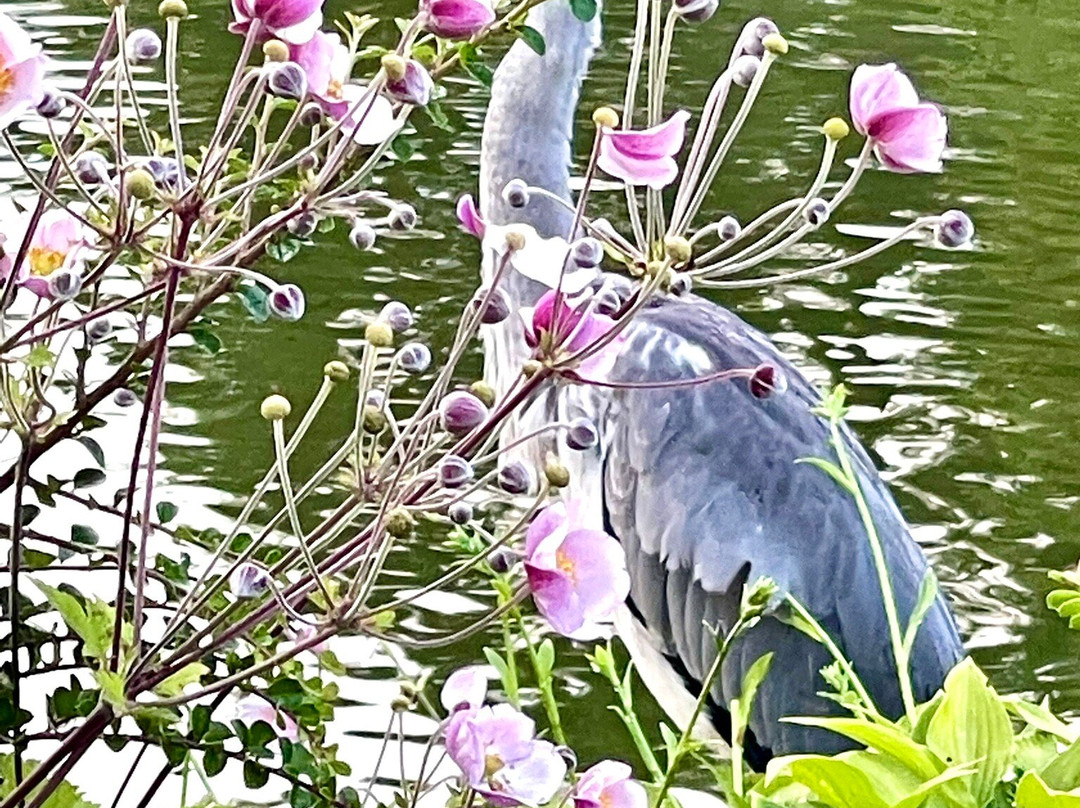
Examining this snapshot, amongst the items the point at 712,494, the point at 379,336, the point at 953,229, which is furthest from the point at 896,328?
the point at 379,336

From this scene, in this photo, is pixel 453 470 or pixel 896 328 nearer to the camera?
pixel 453 470

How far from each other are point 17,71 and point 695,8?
1.24 feet

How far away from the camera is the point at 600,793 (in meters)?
1.01

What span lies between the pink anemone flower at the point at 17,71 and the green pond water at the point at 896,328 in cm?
189

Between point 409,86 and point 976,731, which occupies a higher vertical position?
point 409,86

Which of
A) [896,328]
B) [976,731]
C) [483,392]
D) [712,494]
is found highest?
[483,392]

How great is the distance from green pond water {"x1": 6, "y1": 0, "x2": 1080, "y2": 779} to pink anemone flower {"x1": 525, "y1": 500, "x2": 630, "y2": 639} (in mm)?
1688

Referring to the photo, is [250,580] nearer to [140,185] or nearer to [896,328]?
[140,185]

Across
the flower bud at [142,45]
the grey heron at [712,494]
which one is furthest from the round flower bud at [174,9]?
the grey heron at [712,494]

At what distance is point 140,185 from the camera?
83cm

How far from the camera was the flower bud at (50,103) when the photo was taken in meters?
0.96

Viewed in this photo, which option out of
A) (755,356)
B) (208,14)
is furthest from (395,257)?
(208,14)

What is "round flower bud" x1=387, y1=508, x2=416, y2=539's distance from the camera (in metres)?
0.89

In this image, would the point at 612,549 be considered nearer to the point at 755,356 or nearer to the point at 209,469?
the point at 755,356
